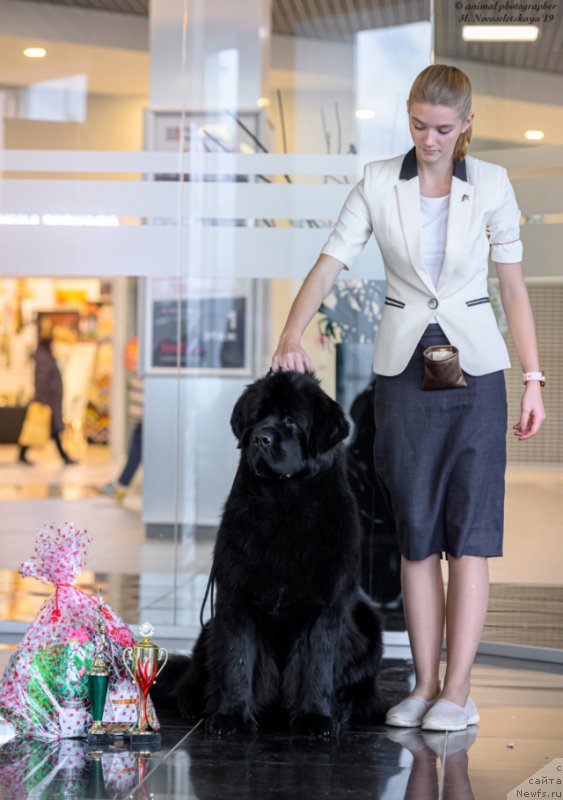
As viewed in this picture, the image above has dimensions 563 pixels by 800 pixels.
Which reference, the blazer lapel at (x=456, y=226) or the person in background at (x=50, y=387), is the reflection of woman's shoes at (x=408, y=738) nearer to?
the blazer lapel at (x=456, y=226)

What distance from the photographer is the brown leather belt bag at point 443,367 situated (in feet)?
8.68

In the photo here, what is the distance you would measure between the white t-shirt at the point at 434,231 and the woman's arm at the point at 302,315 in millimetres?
234

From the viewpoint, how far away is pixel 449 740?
8.55 feet

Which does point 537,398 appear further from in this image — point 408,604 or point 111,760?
point 111,760

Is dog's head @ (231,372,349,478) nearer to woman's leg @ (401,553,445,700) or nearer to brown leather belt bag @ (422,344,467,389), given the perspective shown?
brown leather belt bag @ (422,344,467,389)

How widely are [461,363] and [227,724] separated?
0.99 meters

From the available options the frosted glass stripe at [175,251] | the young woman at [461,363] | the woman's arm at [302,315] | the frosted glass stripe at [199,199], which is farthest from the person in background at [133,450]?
the young woman at [461,363]

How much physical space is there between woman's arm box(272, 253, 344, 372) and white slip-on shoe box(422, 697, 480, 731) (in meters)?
0.86

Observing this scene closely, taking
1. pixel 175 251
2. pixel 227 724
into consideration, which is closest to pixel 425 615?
pixel 227 724

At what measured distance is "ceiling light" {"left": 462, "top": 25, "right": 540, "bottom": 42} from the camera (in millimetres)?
3768

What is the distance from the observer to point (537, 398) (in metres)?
2.69

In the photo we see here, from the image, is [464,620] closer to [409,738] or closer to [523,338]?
[409,738]

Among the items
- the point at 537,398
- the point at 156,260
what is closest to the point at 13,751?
the point at 537,398

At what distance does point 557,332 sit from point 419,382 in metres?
1.19
